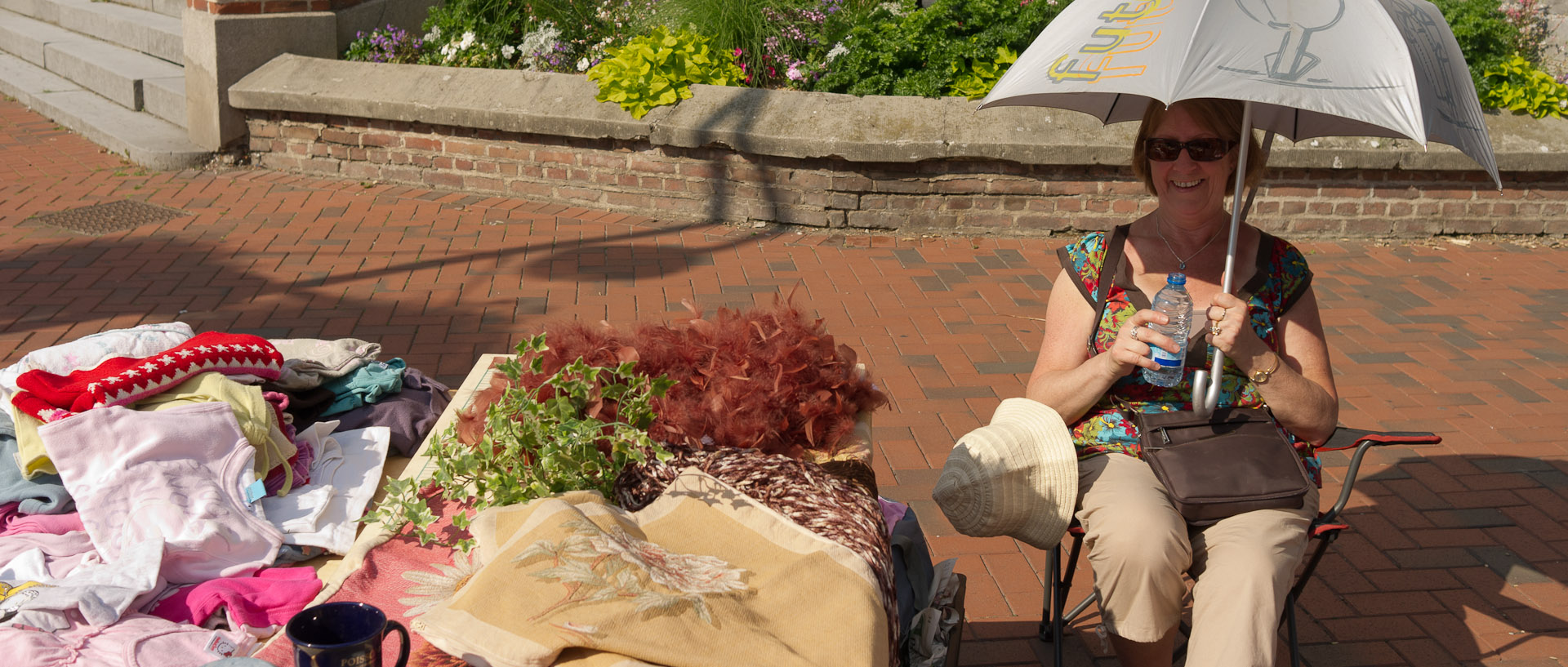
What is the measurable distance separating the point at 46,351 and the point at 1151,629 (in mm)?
2707

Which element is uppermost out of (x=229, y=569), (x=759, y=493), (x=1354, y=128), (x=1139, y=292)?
(x=1354, y=128)

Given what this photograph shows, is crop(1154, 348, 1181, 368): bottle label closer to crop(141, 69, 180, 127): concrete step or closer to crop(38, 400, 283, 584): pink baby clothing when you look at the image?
crop(38, 400, 283, 584): pink baby clothing

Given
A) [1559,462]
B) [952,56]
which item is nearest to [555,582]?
[1559,462]

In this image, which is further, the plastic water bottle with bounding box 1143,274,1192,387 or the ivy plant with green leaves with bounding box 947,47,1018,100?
the ivy plant with green leaves with bounding box 947,47,1018,100

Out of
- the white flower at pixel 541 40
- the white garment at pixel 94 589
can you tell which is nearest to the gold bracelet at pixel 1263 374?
the white garment at pixel 94 589

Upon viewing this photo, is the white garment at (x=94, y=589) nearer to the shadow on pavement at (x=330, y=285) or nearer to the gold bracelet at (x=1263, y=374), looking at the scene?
the shadow on pavement at (x=330, y=285)

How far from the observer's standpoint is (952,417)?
4.21 metres

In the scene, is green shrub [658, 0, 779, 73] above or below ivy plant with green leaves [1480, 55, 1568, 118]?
below

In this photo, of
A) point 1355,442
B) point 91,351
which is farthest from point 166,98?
point 1355,442

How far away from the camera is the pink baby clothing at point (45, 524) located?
243cm

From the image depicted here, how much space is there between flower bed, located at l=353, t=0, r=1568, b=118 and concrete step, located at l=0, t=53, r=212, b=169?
4.79 feet

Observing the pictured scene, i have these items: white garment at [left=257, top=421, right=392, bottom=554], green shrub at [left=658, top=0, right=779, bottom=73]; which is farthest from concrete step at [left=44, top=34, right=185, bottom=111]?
white garment at [left=257, top=421, right=392, bottom=554]

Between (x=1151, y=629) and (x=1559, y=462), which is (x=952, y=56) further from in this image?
(x=1151, y=629)

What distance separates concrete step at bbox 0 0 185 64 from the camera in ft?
29.7
